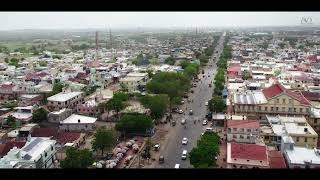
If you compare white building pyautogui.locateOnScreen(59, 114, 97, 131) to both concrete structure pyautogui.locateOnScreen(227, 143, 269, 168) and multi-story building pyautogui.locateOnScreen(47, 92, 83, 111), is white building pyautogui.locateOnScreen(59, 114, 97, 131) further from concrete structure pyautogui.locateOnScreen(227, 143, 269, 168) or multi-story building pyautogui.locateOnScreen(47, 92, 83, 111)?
concrete structure pyautogui.locateOnScreen(227, 143, 269, 168)

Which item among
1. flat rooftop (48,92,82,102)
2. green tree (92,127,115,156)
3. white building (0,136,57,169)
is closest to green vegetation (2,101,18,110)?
flat rooftop (48,92,82,102)

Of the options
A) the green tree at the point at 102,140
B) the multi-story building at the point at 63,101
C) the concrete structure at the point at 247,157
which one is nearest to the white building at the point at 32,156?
the green tree at the point at 102,140

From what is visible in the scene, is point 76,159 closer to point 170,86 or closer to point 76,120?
point 76,120

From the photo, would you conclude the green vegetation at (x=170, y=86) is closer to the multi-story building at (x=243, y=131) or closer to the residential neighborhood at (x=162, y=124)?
the residential neighborhood at (x=162, y=124)

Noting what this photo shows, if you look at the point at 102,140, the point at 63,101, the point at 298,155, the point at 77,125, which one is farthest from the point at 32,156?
the point at 63,101
